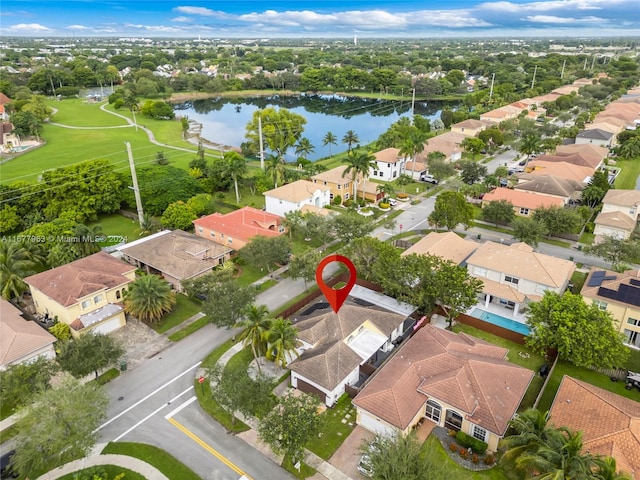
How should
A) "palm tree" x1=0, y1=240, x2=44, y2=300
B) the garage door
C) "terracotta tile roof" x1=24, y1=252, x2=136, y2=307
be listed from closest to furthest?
1. the garage door
2. "terracotta tile roof" x1=24, y1=252, x2=136, y2=307
3. "palm tree" x1=0, y1=240, x2=44, y2=300

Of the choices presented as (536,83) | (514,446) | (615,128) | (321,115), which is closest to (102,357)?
(514,446)

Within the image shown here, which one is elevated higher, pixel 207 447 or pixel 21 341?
pixel 21 341

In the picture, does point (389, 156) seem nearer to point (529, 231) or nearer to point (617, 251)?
point (529, 231)

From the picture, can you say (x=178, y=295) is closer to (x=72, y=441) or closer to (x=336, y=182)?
(x=72, y=441)

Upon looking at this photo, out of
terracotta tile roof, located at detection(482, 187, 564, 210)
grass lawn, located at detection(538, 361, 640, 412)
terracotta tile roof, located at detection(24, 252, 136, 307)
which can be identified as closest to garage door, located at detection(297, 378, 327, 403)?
grass lawn, located at detection(538, 361, 640, 412)

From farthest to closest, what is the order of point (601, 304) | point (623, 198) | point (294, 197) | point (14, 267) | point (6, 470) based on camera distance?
point (294, 197), point (623, 198), point (14, 267), point (601, 304), point (6, 470)

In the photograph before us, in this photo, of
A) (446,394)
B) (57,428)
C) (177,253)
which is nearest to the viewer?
(57,428)

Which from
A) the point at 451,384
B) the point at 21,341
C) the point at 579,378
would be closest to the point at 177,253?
the point at 21,341

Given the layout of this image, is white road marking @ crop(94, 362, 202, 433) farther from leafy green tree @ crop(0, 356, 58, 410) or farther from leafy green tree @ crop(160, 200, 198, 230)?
leafy green tree @ crop(160, 200, 198, 230)
